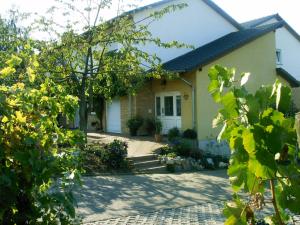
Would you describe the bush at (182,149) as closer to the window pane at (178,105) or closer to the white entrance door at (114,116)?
the window pane at (178,105)

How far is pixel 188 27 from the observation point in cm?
2306

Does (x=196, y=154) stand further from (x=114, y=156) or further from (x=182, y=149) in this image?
(x=114, y=156)

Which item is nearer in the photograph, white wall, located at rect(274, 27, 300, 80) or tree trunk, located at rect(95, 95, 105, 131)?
tree trunk, located at rect(95, 95, 105, 131)

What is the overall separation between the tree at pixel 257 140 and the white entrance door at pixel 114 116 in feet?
71.1

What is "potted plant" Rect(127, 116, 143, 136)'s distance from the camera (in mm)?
21094

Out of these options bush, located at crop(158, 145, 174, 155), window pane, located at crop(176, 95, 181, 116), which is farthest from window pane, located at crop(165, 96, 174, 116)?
bush, located at crop(158, 145, 174, 155)

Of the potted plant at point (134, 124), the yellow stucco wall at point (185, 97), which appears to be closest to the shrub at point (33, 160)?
the yellow stucco wall at point (185, 97)

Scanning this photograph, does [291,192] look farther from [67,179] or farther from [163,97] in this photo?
[163,97]

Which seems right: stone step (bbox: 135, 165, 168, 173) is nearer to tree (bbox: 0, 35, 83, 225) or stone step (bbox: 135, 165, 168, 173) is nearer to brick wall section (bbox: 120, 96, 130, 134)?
brick wall section (bbox: 120, 96, 130, 134)

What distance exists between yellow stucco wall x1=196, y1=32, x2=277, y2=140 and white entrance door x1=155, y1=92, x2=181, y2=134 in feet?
5.59

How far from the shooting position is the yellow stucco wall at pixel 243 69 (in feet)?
58.7

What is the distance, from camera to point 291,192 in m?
1.81

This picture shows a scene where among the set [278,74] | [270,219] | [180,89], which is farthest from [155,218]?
[278,74]

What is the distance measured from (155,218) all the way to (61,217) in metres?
4.70
